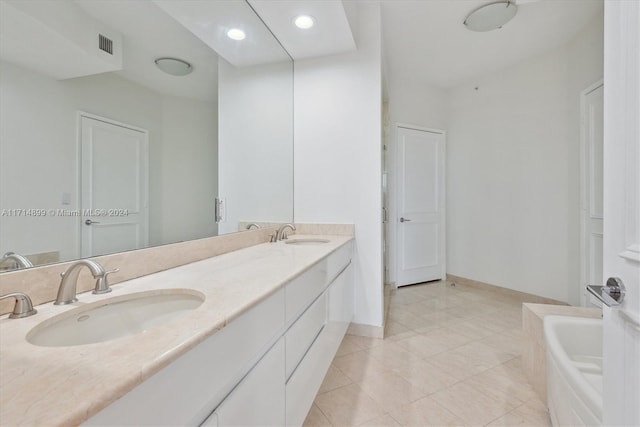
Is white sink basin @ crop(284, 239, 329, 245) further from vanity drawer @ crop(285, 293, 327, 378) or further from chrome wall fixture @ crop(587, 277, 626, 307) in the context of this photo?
chrome wall fixture @ crop(587, 277, 626, 307)

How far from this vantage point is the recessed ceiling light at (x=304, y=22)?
201 centimetres

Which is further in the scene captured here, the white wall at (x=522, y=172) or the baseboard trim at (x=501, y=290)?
the baseboard trim at (x=501, y=290)

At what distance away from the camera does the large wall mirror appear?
83 cm

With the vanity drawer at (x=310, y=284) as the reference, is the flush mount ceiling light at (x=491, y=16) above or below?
above

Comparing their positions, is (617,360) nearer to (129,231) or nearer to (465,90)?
(129,231)

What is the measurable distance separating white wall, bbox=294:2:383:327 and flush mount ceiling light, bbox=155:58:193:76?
1.21 metres

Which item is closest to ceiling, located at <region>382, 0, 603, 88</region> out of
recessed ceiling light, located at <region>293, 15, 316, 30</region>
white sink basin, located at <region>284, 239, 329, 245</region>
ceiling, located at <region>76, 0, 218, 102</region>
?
recessed ceiling light, located at <region>293, 15, 316, 30</region>

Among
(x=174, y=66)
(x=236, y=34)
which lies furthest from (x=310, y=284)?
(x=236, y=34)

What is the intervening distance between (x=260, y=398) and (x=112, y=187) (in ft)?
2.99

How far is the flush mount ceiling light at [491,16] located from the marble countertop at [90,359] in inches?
113

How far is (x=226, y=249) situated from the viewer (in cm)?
174

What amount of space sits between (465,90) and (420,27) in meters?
1.56

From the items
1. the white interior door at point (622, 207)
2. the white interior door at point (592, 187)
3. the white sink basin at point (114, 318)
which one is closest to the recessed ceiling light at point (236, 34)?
the white sink basin at point (114, 318)

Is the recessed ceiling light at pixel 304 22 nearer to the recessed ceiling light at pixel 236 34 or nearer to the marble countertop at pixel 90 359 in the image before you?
the recessed ceiling light at pixel 236 34
